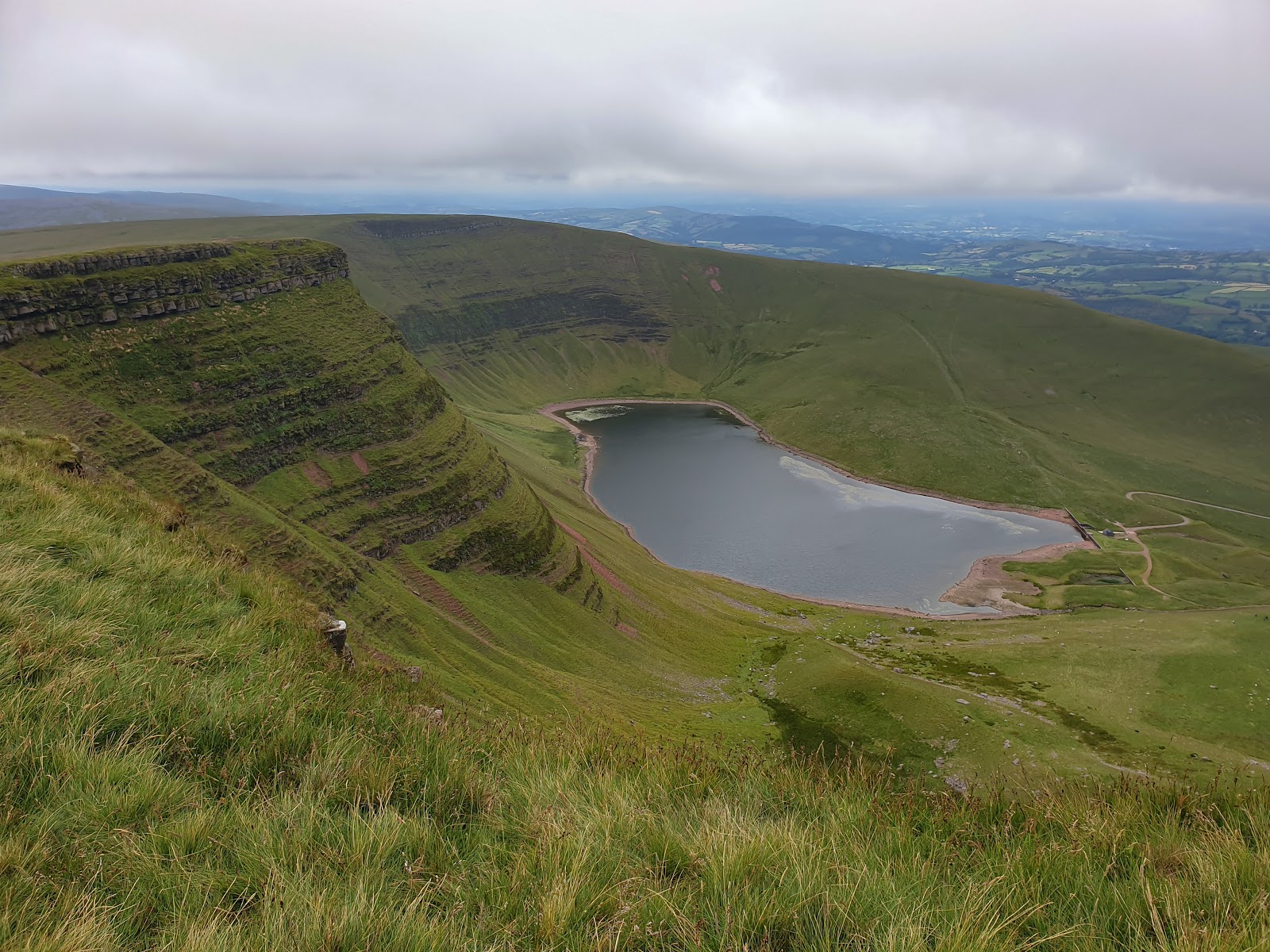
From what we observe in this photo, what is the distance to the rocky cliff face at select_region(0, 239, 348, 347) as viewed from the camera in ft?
166

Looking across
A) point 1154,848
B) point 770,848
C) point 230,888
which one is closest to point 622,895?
point 770,848

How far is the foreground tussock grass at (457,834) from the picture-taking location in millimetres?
3582

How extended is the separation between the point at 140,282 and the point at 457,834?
74.5 meters

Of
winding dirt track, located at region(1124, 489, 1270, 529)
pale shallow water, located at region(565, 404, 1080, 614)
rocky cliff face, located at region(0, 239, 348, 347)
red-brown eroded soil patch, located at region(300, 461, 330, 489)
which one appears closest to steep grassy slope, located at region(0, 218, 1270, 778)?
red-brown eroded soil patch, located at region(300, 461, 330, 489)

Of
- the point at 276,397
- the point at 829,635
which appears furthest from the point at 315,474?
the point at 829,635

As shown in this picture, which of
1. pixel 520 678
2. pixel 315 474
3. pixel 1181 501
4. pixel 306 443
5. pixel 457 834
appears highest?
pixel 457 834

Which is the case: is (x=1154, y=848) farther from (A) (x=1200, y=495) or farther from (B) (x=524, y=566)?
(A) (x=1200, y=495)

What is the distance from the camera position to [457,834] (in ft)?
16.0

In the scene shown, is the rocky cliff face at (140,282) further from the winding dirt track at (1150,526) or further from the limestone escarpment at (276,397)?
the winding dirt track at (1150,526)

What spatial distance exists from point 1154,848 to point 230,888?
6.91m

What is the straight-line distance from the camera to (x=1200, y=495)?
113m

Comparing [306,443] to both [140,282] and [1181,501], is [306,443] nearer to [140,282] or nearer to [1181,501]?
[140,282]

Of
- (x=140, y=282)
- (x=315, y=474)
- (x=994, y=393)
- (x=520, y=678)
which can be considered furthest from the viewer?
(x=994, y=393)

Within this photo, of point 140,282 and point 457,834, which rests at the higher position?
point 140,282
